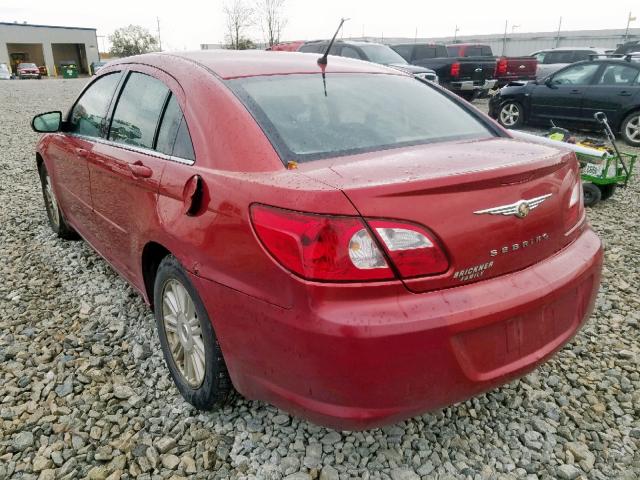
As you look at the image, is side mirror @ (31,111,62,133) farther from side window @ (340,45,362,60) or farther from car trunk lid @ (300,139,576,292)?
side window @ (340,45,362,60)

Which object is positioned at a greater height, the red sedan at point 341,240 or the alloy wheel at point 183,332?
the red sedan at point 341,240

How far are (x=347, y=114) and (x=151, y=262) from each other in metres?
1.21

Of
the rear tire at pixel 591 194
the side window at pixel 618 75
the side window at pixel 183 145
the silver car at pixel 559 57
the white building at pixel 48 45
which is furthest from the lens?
the white building at pixel 48 45

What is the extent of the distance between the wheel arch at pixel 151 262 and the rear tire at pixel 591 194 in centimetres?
491

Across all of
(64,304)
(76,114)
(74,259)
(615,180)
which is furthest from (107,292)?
(615,180)

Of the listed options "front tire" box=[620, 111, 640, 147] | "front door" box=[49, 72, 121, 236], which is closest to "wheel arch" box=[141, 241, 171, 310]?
"front door" box=[49, 72, 121, 236]

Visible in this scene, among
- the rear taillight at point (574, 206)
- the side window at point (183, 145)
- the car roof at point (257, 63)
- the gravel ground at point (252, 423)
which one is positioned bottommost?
the gravel ground at point (252, 423)

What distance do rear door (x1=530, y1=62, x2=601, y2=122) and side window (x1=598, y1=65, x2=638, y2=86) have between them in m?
0.19

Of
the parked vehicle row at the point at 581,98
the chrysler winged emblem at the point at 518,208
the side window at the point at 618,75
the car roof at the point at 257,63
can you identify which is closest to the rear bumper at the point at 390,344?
the chrysler winged emblem at the point at 518,208

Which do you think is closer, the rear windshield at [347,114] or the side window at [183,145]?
the rear windshield at [347,114]

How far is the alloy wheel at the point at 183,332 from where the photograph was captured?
89.5 inches

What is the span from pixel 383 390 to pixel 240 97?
4.26ft

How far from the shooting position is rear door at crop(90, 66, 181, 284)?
7.98 feet

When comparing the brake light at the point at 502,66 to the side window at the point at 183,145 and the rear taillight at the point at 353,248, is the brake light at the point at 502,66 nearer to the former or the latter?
the side window at the point at 183,145
